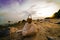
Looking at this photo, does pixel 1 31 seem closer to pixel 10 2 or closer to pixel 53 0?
pixel 10 2

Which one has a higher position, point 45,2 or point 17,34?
point 45,2

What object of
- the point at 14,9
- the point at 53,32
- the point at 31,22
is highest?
the point at 14,9

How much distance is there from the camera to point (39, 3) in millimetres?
2180

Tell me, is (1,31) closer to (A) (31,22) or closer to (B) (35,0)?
(A) (31,22)

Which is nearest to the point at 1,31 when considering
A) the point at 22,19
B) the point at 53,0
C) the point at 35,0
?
the point at 22,19

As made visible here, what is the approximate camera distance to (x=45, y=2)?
2189 mm

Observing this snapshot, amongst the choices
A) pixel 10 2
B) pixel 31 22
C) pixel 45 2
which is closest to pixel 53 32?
pixel 31 22

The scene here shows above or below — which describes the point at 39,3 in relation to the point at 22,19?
above

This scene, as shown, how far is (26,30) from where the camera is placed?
1.96 metres

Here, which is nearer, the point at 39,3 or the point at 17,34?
the point at 17,34

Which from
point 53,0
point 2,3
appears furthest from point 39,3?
point 2,3

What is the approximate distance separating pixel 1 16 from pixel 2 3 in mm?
188

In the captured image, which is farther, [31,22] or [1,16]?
[1,16]

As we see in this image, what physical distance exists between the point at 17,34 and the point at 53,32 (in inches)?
19.2
